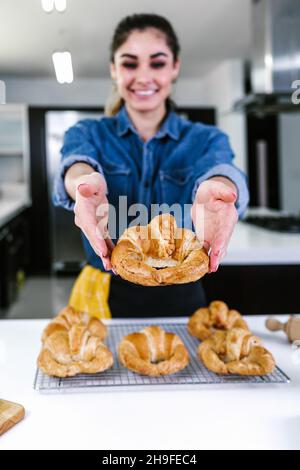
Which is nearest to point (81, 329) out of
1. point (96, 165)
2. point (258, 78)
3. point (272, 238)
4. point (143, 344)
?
point (143, 344)

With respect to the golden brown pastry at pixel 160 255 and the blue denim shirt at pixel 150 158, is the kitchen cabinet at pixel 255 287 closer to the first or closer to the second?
the blue denim shirt at pixel 150 158

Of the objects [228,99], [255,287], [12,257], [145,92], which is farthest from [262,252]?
[12,257]

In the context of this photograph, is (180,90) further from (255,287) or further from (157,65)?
(255,287)

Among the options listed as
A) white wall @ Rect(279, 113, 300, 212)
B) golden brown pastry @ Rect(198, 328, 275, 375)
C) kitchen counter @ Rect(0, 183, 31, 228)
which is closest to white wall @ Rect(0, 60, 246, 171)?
golden brown pastry @ Rect(198, 328, 275, 375)

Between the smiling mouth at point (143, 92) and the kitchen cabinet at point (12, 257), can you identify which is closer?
the smiling mouth at point (143, 92)

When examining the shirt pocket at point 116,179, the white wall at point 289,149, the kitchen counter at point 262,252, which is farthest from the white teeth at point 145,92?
the white wall at point 289,149

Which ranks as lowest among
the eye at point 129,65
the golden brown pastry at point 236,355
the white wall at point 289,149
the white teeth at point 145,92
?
the golden brown pastry at point 236,355

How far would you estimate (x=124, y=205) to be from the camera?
1.77 ft

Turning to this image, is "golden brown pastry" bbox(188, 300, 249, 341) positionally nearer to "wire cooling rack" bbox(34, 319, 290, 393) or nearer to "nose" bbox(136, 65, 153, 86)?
"wire cooling rack" bbox(34, 319, 290, 393)

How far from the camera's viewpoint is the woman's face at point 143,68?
54 cm

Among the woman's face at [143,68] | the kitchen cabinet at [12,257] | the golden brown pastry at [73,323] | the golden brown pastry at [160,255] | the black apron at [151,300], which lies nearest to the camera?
the golden brown pastry at [160,255]

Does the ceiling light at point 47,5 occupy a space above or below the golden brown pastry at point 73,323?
above

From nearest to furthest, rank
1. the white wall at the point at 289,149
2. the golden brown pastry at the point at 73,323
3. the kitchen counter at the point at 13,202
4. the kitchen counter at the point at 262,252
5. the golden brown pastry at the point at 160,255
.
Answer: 1. the golden brown pastry at the point at 160,255
2. the golden brown pastry at the point at 73,323
3. the kitchen counter at the point at 262,252
4. the kitchen counter at the point at 13,202
5. the white wall at the point at 289,149

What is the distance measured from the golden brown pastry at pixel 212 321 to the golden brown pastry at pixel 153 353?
9 centimetres
